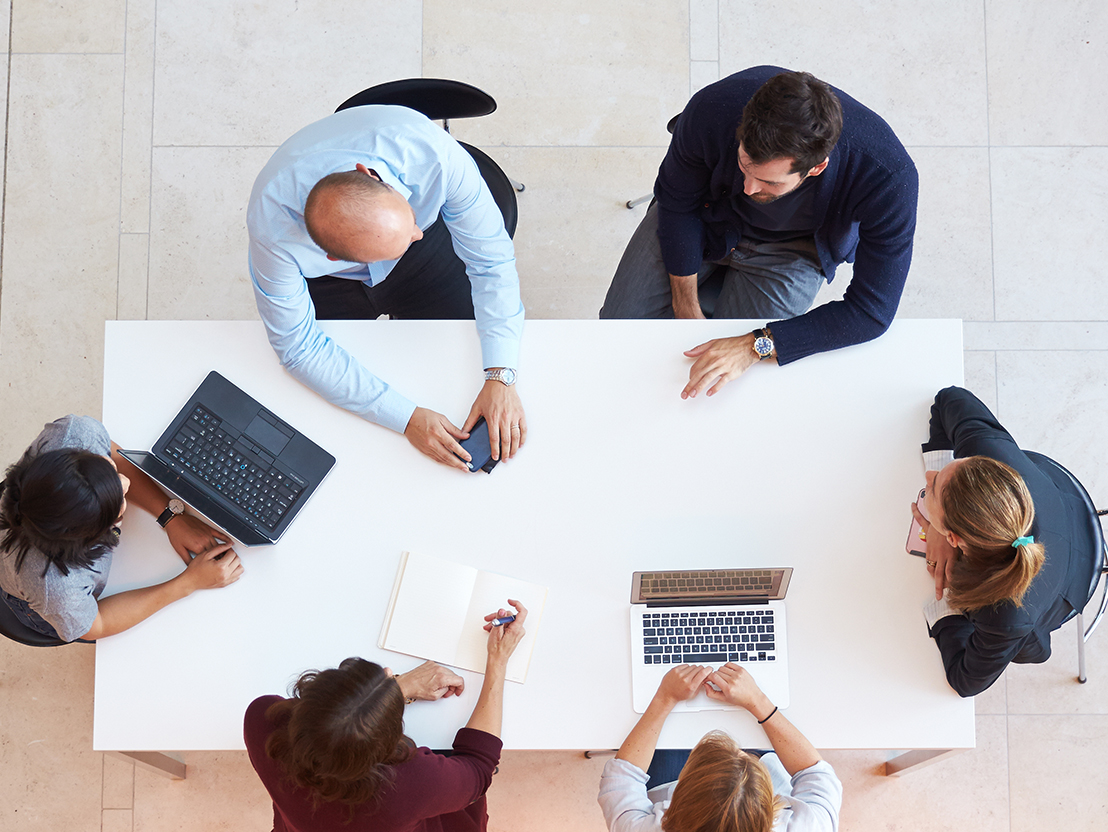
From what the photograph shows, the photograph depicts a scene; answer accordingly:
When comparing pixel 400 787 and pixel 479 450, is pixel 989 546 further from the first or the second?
pixel 400 787

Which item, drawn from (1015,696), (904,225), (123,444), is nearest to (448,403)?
(123,444)

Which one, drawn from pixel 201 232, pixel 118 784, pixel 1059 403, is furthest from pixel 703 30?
pixel 118 784

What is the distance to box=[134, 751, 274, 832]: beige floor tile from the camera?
88.3 inches

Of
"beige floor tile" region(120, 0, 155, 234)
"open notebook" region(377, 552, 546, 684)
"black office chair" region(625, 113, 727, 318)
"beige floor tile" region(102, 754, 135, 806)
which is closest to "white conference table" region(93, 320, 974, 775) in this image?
"open notebook" region(377, 552, 546, 684)

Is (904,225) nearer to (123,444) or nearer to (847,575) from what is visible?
(847,575)

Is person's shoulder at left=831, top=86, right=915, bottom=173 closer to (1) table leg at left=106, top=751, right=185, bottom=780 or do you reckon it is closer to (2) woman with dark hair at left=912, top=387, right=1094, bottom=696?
(2) woman with dark hair at left=912, top=387, right=1094, bottom=696

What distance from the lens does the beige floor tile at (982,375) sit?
2430 mm

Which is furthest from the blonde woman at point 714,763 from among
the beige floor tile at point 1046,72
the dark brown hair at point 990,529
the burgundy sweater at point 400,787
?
the beige floor tile at point 1046,72

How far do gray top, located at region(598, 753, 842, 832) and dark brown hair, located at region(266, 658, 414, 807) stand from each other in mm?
432

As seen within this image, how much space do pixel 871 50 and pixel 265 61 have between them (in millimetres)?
1894

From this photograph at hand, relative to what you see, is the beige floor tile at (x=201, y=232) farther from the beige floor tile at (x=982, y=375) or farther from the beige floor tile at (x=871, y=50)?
the beige floor tile at (x=982, y=375)

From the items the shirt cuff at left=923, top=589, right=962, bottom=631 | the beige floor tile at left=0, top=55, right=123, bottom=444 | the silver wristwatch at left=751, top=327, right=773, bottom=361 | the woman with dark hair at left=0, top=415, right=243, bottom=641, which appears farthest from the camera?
the beige floor tile at left=0, top=55, right=123, bottom=444

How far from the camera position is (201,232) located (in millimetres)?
2459

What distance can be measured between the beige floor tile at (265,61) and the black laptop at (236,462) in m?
1.24
